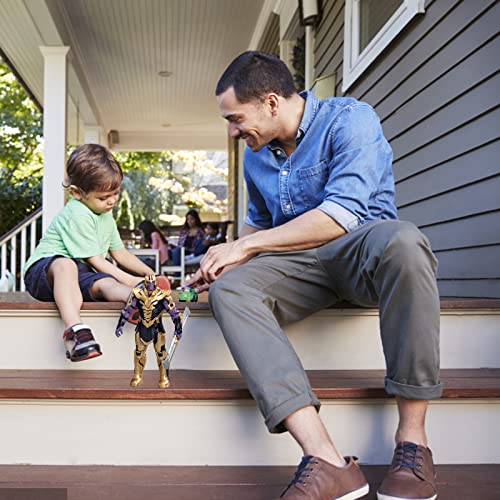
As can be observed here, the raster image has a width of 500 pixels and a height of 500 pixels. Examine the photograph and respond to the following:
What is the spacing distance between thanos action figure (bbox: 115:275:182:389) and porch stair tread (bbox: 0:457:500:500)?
0.72 ft

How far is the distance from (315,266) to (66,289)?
2.47 feet

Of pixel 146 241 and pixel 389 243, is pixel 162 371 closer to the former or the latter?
pixel 389 243

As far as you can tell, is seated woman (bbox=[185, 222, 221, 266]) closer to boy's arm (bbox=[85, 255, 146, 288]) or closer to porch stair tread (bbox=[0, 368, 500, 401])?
boy's arm (bbox=[85, 255, 146, 288])

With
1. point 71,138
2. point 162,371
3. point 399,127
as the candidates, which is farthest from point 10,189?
point 162,371

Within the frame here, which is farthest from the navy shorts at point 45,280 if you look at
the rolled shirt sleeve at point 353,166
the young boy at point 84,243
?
the rolled shirt sleeve at point 353,166

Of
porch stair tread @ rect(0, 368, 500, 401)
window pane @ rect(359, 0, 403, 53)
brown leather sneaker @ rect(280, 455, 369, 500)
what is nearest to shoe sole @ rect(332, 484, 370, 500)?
brown leather sneaker @ rect(280, 455, 369, 500)

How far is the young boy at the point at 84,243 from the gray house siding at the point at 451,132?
1179mm

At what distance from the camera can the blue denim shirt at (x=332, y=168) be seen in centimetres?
156

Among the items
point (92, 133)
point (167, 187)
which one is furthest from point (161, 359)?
point (167, 187)

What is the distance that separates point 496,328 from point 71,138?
764 centimetres

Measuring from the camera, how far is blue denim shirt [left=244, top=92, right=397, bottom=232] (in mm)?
1560

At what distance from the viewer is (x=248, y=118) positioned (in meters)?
1.65

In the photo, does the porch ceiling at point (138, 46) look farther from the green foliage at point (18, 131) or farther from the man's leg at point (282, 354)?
the green foliage at point (18, 131)

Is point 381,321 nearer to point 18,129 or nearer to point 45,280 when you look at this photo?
point 45,280
